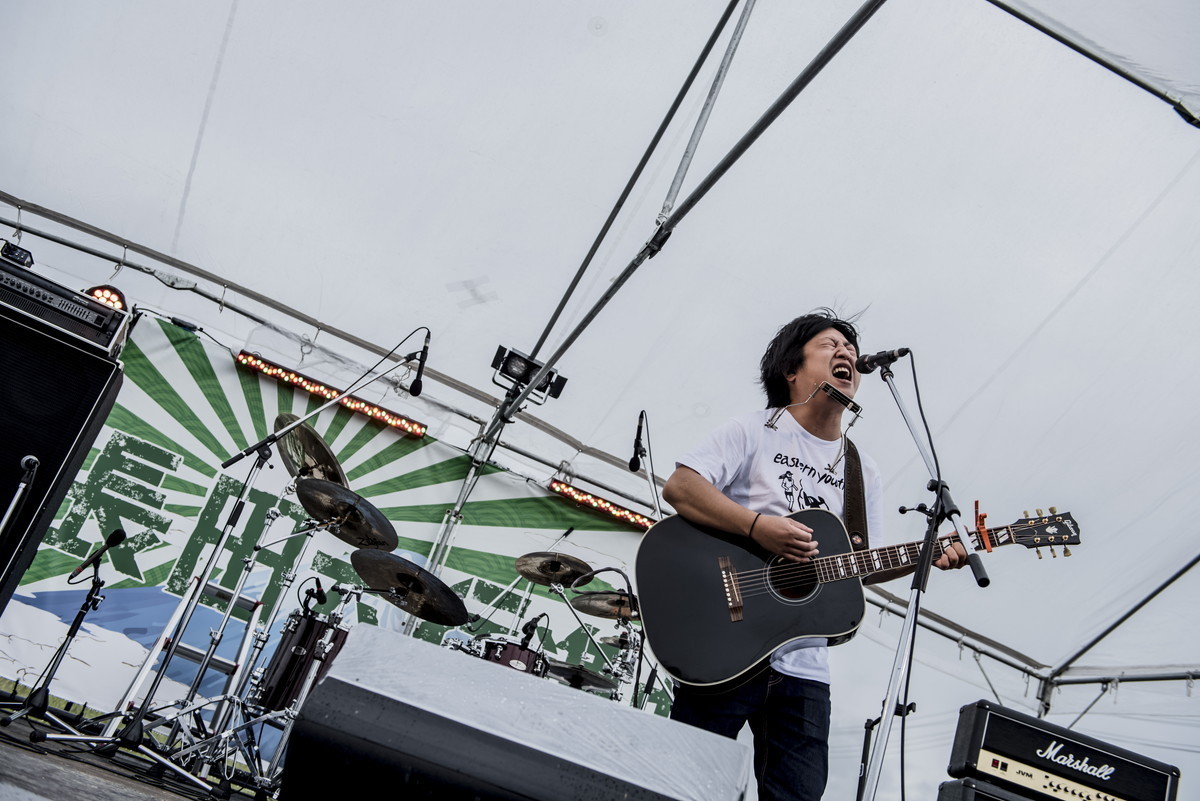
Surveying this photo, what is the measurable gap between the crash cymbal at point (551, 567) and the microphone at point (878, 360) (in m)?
2.25

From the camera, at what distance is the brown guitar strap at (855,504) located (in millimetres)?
2490

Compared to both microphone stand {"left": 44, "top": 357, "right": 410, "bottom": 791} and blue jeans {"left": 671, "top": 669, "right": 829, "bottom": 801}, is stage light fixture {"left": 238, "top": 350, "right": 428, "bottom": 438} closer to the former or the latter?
microphone stand {"left": 44, "top": 357, "right": 410, "bottom": 791}

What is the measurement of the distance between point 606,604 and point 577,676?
0.42 meters

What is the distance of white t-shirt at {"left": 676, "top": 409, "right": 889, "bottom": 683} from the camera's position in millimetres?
2423

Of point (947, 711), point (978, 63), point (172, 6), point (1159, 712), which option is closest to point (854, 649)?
point (947, 711)

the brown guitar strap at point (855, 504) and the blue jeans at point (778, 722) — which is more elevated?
the brown guitar strap at point (855, 504)

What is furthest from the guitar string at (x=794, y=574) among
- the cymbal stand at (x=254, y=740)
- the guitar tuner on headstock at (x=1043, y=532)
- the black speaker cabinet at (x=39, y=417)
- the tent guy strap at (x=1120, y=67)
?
the tent guy strap at (x=1120, y=67)

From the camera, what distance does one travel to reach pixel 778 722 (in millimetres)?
2053

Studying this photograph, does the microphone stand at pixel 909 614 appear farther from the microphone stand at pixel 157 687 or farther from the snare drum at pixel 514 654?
the snare drum at pixel 514 654

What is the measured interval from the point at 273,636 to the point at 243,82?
3.31m

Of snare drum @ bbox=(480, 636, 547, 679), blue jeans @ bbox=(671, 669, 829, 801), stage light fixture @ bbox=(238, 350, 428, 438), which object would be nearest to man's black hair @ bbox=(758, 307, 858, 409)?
blue jeans @ bbox=(671, 669, 829, 801)

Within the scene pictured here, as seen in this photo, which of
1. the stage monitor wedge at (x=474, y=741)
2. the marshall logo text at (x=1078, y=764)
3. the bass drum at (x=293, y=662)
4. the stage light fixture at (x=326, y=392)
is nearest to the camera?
the stage monitor wedge at (x=474, y=741)

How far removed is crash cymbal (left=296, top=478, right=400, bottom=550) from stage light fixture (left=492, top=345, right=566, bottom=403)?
1.37 metres

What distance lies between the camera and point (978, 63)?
3928 millimetres
